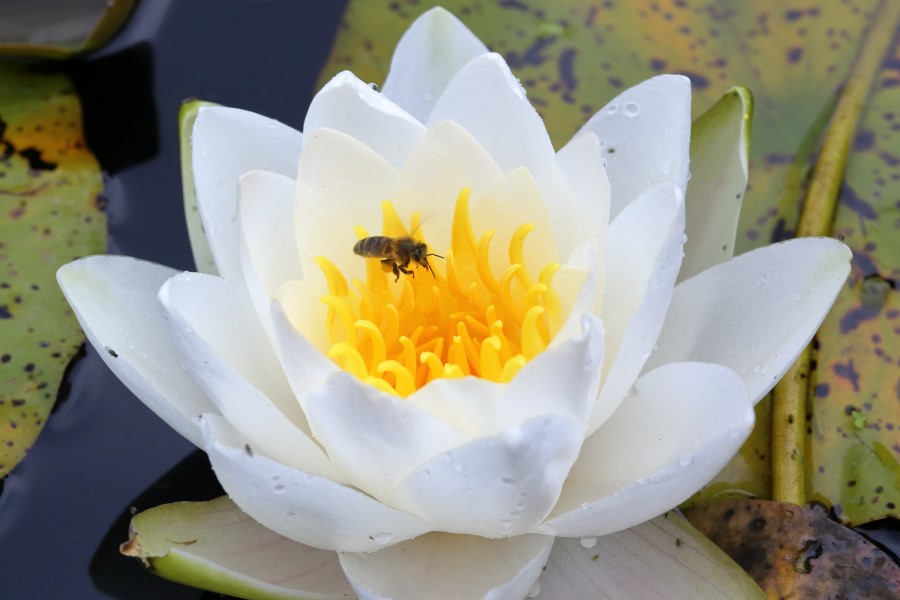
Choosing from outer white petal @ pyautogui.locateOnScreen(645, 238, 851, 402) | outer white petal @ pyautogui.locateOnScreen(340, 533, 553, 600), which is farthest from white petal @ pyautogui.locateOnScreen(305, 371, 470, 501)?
outer white petal @ pyautogui.locateOnScreen(645, 238, 851, 402)

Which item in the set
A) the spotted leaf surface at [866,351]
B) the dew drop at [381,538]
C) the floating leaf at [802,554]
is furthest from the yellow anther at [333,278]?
the spotted leaf surface at [866,351]

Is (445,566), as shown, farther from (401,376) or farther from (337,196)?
(337,196)

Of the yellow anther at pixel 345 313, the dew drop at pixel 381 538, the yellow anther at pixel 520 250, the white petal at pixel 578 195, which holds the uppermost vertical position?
the white petal at pixel 578 195

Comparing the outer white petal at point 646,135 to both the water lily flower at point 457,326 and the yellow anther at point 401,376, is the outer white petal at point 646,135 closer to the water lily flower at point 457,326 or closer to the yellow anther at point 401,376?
the water lily flower at point 457,326

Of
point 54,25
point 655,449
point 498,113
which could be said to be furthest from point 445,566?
point 54,25

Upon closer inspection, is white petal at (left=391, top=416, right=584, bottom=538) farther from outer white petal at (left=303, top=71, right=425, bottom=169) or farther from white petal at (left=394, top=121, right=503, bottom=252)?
outer white petal at (left=303, top=71, right=425, bottom=169)
